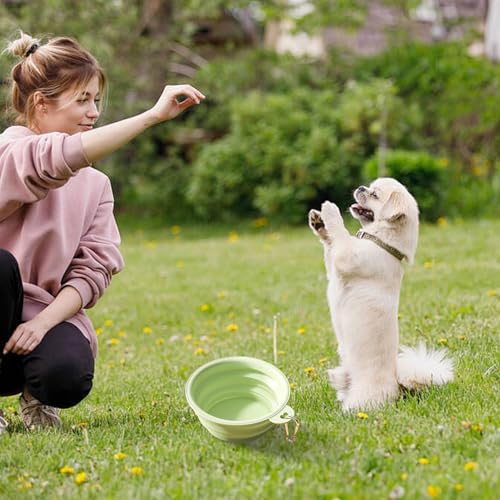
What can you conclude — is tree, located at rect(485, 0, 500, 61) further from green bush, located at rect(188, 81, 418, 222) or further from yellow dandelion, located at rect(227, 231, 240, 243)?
yellow dandelion, located at rect(227, 231, 240, 243)

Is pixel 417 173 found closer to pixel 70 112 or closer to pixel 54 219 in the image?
pixel 70 112

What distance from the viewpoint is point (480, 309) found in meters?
5.02

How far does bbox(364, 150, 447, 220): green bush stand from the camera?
32.8ft

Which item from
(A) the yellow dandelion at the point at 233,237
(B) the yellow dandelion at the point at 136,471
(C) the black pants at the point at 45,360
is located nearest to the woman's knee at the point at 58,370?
A: (C) the black pants at the point at 45,360

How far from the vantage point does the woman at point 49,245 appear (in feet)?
10.1

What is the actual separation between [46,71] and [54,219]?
0.60m

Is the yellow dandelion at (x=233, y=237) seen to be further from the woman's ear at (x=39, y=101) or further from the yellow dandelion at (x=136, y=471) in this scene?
the yellow dandelion at (x=136, y=471)

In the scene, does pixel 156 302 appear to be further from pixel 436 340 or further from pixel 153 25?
pixel 153 25

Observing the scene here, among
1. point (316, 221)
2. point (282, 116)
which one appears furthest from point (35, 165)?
point (282, 116)

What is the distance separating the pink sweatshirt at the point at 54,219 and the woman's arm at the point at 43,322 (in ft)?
0.14

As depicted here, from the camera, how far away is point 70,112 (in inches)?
129

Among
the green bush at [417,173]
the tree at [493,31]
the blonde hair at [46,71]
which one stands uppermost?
the blonde hair at [46,71]

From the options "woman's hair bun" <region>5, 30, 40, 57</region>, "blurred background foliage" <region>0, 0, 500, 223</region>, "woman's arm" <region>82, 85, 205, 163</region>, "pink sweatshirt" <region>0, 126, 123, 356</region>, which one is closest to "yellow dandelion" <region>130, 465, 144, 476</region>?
"pink sweatshirt" <region>0, 126, 123, 356</region>

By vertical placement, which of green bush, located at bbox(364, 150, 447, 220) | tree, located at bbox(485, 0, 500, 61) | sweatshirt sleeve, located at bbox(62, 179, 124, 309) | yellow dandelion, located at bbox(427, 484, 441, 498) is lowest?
tree, located at bbox(485, 0, 500, 61)
